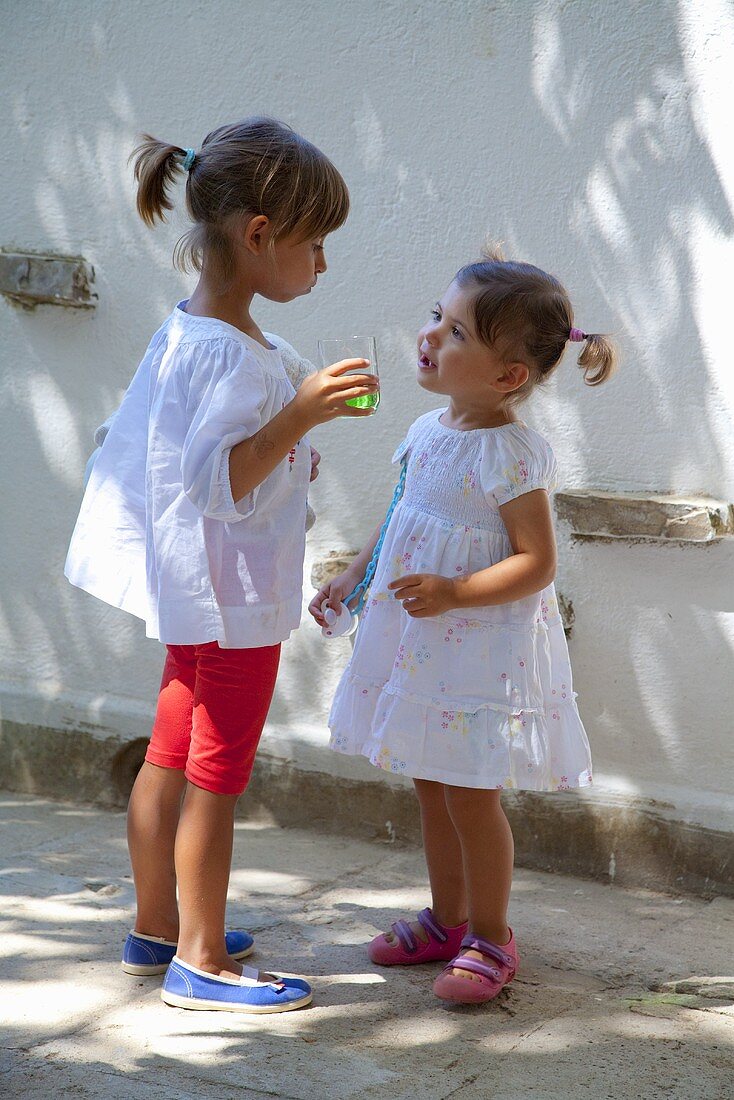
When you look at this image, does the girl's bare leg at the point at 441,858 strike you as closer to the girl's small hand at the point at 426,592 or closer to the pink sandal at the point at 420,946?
the pink sandal at the point at 420,946

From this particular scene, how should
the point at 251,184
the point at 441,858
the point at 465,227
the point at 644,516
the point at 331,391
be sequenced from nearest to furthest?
1. the point at 331,391
2. the point at 251,184
3. the point at 441,858
4. the point at 644,516
5. the point at 465,227

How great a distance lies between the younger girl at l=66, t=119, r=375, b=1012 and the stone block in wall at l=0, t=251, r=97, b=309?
4.47 feet

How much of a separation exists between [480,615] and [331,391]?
0.60 metres

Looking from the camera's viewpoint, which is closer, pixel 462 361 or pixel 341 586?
pixel 462 361

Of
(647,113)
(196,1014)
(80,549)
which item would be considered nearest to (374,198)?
(647,113)

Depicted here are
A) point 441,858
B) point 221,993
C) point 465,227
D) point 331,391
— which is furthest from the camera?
point 465,227

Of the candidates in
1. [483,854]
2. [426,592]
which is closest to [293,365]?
[426,592]

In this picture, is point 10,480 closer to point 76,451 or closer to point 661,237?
point 76,451

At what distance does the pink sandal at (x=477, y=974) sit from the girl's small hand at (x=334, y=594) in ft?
2.54

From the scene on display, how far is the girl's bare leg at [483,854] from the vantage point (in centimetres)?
254

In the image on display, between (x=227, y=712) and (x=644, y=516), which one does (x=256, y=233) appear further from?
(x=644, y=516)

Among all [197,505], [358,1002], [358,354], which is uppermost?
[358,354]

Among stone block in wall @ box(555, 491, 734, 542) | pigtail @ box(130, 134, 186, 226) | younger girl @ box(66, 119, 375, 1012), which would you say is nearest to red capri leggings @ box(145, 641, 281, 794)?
younger girl @ box(66, 119, 375, 1012)

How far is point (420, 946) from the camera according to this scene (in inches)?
109
